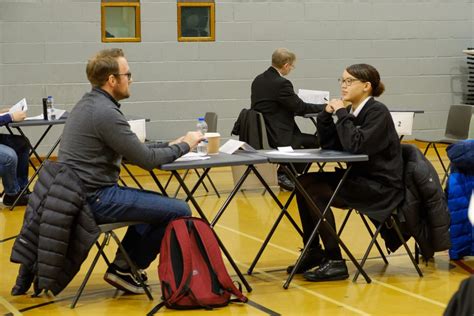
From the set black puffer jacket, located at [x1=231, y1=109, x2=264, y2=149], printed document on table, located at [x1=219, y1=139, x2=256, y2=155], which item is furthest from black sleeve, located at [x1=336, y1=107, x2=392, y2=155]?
black puffer jacket, located at [x1=231, y1=109, x2=264, y2=149]

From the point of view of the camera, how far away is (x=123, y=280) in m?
4.22

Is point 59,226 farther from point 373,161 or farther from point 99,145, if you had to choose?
point 373,161

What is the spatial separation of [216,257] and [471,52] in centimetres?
626

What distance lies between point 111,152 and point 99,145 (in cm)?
7

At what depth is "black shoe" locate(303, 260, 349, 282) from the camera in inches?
175

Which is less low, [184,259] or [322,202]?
[322,202]

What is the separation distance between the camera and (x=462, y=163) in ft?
15.7

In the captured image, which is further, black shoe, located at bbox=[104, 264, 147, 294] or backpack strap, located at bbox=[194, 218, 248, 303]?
black shoe, located at bbox=[104, 264, 147, 294]

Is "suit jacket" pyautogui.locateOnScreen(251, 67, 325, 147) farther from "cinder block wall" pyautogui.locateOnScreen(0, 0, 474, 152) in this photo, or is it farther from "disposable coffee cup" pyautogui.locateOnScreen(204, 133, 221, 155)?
"disposable coffee cup" pyautogui.locateOnScreen(204, 133, 221, 155)

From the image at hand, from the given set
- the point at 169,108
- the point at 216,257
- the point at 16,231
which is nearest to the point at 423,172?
the point at 216,257

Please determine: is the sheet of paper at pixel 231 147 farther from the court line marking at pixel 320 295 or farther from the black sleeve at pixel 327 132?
the court line marking at pixel 320 295

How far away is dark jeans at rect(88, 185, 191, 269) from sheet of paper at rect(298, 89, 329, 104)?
11.9 feet

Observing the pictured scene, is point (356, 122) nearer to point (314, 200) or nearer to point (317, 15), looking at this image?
point (314, 200)

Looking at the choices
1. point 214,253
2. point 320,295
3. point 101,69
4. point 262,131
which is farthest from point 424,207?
point 262,131
